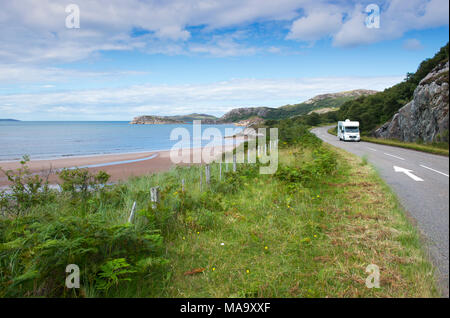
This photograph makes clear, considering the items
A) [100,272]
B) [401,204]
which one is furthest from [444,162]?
[100,272]

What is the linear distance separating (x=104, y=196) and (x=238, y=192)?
3.85 metres

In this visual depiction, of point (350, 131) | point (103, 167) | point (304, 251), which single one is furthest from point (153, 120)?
point (304, 251)

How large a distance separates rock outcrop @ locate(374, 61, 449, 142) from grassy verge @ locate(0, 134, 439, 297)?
0.66 meters

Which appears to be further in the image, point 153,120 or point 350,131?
point 153,120

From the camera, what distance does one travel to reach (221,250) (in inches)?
176

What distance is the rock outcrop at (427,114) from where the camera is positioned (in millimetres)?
955

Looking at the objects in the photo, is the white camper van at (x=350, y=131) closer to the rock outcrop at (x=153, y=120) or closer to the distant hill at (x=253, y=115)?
the distant hill at (x=253, y=115)

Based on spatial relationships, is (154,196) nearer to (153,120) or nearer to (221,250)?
(221,250)

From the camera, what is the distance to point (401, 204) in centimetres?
204

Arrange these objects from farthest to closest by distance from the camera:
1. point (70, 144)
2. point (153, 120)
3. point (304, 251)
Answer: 1. point (153, 120)
2. point (70, 144)
3. point (304, 251)

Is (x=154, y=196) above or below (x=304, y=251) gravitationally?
above

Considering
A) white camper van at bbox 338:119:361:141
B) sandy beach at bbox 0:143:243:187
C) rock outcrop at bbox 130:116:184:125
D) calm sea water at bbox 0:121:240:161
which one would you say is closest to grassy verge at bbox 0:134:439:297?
sandy beach at bbox 0:143:243:187

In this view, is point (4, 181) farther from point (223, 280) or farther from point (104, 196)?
point (223, 280)

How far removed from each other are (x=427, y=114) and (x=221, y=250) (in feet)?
12.4
